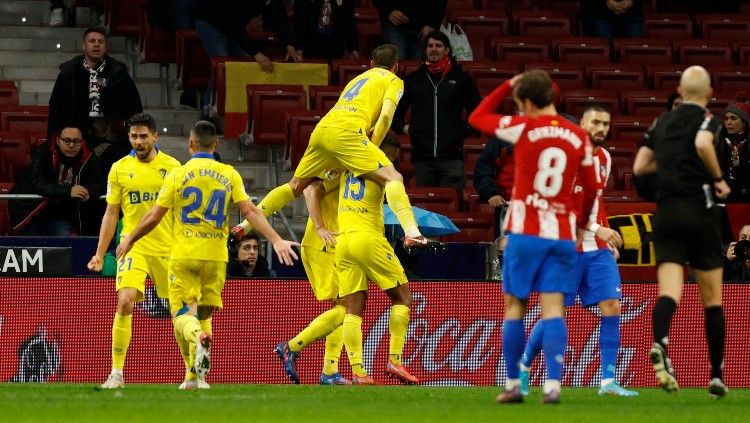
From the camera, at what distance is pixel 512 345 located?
10.6 metres

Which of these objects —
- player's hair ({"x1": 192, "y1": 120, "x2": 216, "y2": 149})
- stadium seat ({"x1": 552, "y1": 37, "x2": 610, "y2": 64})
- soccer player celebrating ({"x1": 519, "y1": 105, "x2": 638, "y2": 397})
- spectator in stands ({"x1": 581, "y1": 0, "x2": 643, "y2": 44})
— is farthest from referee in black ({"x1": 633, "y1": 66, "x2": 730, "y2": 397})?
spectator in stands ({"x1": 581, "y1": 0, "x2": 643, "y2": 44})

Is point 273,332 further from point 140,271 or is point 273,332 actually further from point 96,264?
point 96,264

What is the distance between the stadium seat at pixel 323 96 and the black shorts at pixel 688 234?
28.5 ft

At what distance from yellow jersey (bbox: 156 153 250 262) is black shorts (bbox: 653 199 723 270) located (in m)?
3.24

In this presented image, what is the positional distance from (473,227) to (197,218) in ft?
17.2

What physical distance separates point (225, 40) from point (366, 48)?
2513mm

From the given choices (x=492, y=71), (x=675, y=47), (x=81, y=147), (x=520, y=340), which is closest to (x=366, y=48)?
(x=492, y=71)

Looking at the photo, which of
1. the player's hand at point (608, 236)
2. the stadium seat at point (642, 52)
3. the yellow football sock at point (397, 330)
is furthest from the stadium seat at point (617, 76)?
the player's hand at point (608, 236)

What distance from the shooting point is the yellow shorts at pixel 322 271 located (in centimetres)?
1439

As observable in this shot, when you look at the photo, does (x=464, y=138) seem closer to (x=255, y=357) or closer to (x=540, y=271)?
(x=255, y=357)

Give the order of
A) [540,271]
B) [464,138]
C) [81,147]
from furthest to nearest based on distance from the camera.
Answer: [464,138] → [81,147] → [540,271]

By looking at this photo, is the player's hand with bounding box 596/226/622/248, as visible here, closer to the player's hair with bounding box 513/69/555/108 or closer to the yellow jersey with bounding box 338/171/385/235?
Result: the player's hair with bounding box 513/69/555/108

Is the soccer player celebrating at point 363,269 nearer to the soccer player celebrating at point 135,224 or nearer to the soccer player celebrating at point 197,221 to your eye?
the soccer player celebrating at point 197,221

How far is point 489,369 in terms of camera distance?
15.5 metres
